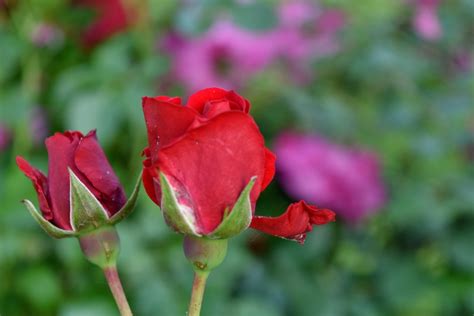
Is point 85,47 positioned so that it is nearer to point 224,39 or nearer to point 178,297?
point 224,39

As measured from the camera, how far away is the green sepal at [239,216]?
497 mm

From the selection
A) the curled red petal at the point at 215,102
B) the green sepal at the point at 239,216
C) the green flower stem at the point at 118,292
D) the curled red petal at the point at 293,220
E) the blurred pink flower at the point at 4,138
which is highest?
the curled red petal at the point at 215,102

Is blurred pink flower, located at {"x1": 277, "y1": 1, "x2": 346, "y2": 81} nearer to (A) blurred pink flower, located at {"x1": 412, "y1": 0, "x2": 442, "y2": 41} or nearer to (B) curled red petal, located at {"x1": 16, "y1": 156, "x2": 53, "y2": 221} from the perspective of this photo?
(A) blurred pink flower, located at {"x1": 412, "y1": 0, "x2": 442, "y2": 41}

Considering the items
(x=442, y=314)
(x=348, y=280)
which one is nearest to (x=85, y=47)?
(x=348, y=280)

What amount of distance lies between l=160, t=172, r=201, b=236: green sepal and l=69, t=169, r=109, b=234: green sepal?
2.2 inches

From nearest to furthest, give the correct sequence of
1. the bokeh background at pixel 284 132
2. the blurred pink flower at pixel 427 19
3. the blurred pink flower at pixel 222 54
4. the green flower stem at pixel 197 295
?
the green flower stem at pixel 197 295 < the bokeh background at pixel 284 132 < the blurred pink flower at pixel 222 54 < the blurred pink flower at pixel 427 19

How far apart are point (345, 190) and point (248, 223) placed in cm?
110

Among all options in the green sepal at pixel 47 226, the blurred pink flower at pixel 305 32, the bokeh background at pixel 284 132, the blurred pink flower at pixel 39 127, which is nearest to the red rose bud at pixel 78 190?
the green sepal at pixel 47 226

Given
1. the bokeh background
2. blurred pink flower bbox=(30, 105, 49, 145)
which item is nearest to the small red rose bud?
the bokeh background

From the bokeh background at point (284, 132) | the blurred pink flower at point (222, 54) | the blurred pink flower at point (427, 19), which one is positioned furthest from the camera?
the blurred pink flower at point (427, 19)

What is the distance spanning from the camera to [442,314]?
1.71m

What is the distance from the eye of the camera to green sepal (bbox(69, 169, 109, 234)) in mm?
531

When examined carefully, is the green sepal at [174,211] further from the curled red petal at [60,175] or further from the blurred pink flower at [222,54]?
the blurred pink flower at [222,54]

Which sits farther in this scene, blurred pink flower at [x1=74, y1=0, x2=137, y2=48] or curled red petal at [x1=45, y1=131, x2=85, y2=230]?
blurred pink flower at [x1=74, y1=0, x2=137, y2=48]
